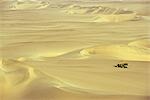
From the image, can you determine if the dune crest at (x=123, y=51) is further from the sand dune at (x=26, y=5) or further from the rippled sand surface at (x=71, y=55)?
the sand dune at (x=26, y=5)

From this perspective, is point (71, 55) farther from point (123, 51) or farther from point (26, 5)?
point (26, 5)

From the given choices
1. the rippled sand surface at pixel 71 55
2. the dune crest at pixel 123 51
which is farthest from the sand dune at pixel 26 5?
the dune crest at pixel 123 51

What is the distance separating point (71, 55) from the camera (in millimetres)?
1038

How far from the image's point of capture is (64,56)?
1.03 metres

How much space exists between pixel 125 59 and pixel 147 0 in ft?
1.44

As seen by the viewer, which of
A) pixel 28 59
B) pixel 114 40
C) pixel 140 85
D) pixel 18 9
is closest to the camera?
pixel 140 85

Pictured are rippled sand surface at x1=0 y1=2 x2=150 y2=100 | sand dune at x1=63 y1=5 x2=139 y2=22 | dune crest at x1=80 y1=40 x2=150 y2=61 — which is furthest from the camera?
sand dune at x1=63 y1=5 x2=139 y2=22

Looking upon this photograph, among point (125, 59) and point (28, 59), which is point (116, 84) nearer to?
point (125, 59)

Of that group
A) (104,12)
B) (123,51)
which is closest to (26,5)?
(104,12)

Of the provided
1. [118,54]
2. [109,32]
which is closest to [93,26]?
[109,32]

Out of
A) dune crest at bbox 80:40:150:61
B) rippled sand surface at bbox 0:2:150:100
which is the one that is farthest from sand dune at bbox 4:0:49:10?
dune crest at bbox 80:40:150:61

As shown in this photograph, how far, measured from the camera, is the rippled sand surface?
0.88 meters

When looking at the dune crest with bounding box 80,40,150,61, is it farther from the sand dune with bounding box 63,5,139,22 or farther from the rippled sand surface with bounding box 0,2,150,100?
the sand dune with bounding box 63,5,139,22

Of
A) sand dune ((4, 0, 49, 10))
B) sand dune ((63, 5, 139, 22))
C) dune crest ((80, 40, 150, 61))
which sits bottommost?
dune crest ((80, 40, 150, 61))
